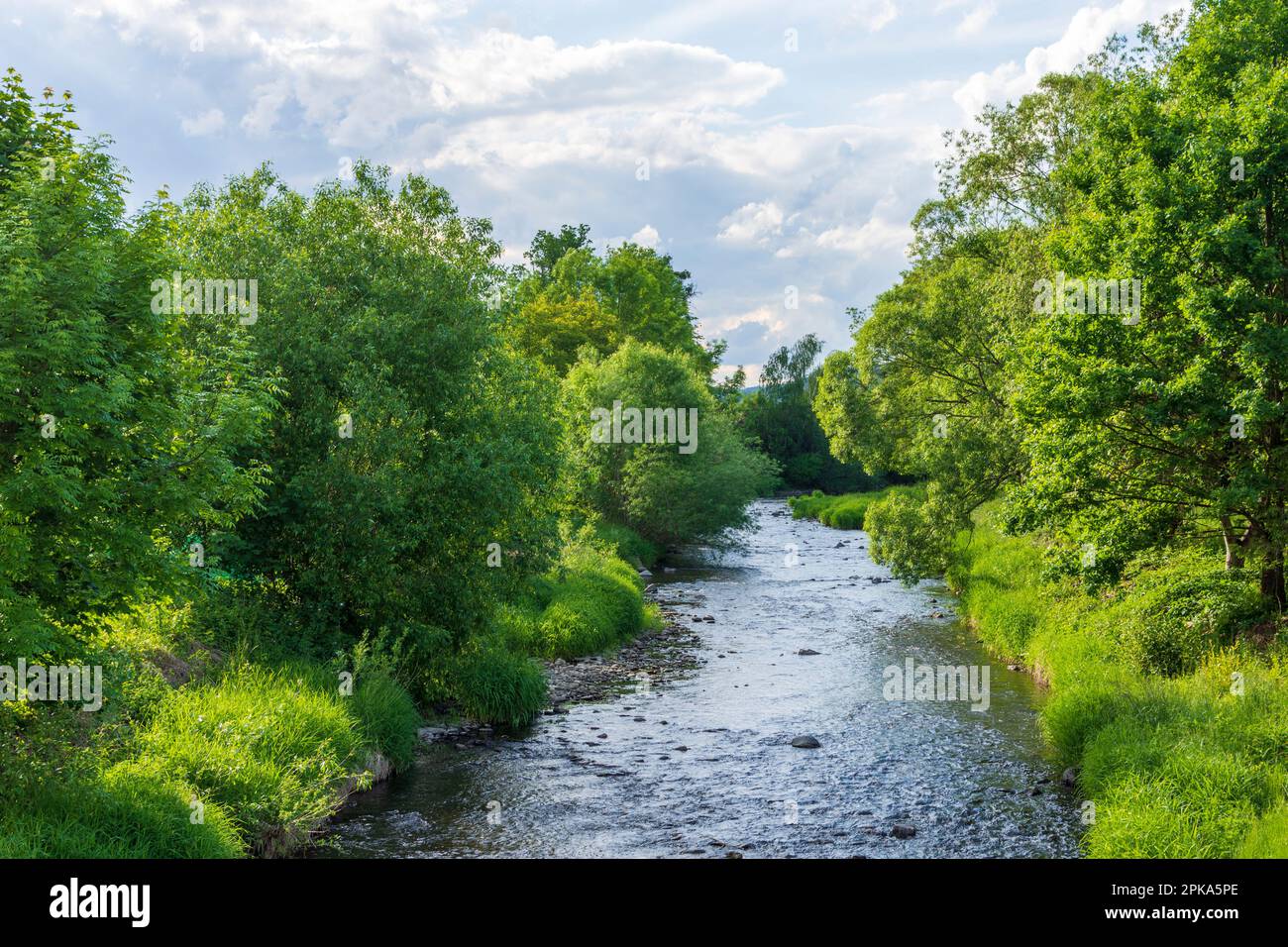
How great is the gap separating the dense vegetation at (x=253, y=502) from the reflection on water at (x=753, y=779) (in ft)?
5.17

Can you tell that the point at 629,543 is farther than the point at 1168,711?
Yes

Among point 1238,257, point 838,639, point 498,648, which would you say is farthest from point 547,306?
point 1238,257

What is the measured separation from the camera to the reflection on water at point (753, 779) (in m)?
13.8

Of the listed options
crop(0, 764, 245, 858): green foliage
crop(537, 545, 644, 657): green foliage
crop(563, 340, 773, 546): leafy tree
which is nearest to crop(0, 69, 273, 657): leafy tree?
crop(0, 764, 245, 858): green foliage

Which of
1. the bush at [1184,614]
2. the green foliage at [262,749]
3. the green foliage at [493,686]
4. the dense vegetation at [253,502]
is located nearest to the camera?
the dense vegetation at [253,502]

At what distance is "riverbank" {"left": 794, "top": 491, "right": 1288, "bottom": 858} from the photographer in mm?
12250

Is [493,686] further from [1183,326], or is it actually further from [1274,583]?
[1274,583]

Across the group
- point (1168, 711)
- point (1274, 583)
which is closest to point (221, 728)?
point (1168, 711)

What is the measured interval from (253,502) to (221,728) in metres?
5.06

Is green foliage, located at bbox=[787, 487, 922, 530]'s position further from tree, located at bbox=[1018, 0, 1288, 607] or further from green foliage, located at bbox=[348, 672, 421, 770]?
green foliage, located at bbox=[348, 672, 421, 770]

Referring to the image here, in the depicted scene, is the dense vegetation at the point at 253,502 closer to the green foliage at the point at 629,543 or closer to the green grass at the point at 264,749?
the green grass at the point at 264,749

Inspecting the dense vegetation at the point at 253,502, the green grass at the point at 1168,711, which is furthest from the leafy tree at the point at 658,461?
the green grass at the point at 1168,711

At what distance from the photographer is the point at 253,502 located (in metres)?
17.6

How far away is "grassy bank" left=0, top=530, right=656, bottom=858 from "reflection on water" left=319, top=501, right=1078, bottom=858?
3.12 feet
